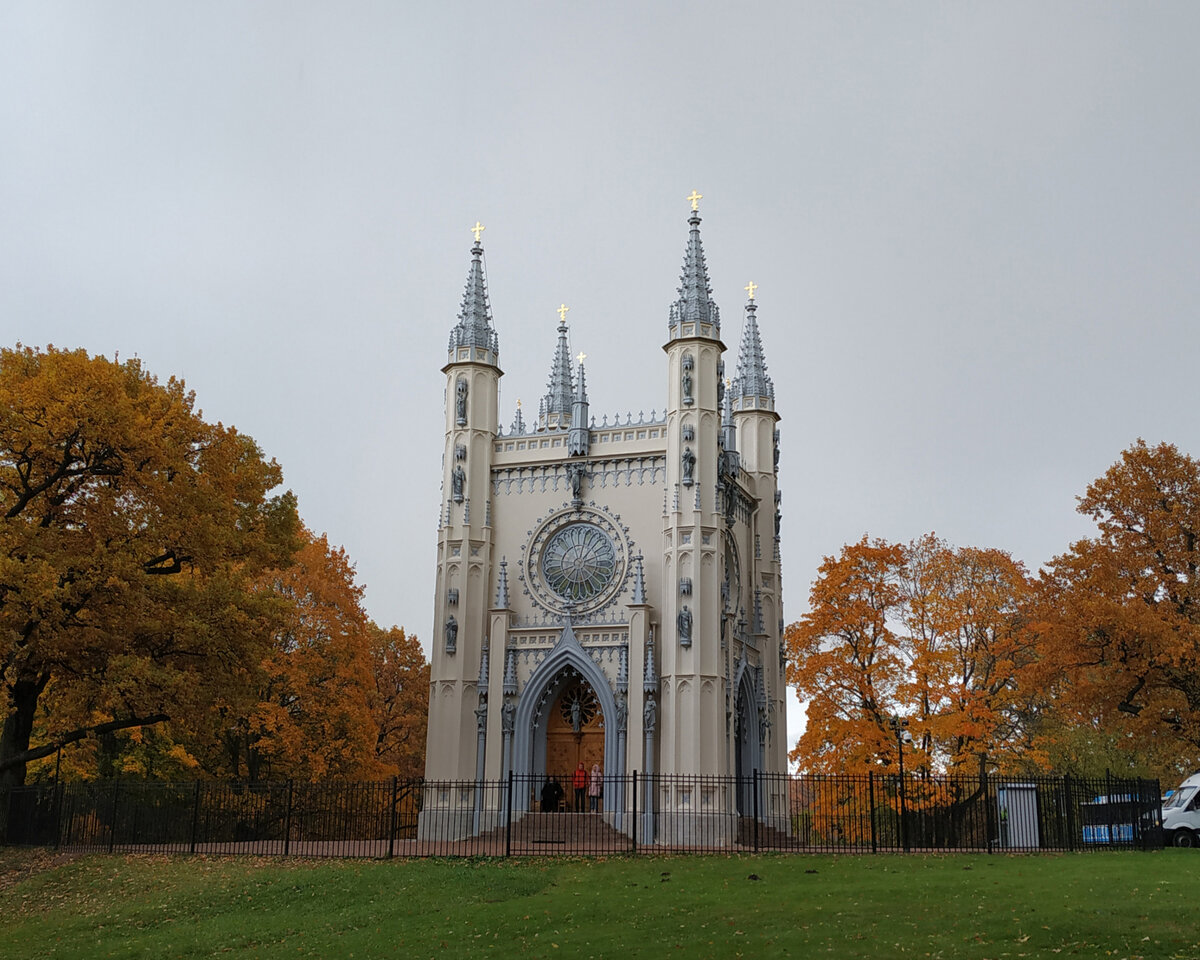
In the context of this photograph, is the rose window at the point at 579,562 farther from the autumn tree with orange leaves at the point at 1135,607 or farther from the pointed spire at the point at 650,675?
the autumn tree with orange leaves at the point at 1135,607

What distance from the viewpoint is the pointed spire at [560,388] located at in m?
43.8

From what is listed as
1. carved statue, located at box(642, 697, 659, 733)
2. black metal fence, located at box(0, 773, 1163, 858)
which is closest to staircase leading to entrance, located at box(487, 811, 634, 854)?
black metal fence, located at box(0, 773, 1163, 858)

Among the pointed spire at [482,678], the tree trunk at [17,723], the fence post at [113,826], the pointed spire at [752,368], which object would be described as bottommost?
the fence post at [113,826]

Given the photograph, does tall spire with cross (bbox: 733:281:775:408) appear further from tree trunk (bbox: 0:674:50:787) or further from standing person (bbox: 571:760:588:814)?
tree trunk (bbox: 0:674:50:787)

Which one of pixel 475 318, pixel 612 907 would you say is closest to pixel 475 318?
pixel 475 318

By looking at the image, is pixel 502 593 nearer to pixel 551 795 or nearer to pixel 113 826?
pixel 551 795

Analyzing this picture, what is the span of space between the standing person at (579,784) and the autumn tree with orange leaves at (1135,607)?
12658 millimetres

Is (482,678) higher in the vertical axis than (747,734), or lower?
higher

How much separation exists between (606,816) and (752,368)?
60.2 ft

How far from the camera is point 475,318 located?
38531 mm

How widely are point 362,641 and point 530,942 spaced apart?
80.6ft

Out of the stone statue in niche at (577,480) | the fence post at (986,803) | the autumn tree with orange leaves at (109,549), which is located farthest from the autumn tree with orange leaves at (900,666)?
the autumn tree with orange leaves at (109,549)

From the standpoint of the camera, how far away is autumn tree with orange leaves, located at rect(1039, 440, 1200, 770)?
28.7 meters

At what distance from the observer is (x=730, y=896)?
18.0 metres
